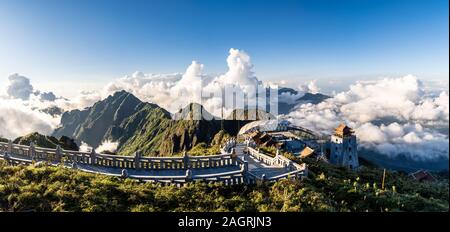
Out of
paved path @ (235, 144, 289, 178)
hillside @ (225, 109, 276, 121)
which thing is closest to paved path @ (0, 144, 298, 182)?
paved path @ (235, 144, 289, 178)

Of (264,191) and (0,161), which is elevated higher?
(0,161)

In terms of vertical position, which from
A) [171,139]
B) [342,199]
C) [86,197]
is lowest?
[171,139]

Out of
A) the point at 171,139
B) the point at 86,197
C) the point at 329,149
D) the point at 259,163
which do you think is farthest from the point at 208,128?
the point at 86,197

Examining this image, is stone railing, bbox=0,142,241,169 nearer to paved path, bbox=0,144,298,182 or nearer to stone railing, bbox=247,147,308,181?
paved path, bbox=0,144,298,182

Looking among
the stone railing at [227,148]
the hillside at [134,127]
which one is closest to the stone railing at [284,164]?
Result: the stone railing at [227,148]

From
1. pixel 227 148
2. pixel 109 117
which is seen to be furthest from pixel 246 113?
pixel 109 117

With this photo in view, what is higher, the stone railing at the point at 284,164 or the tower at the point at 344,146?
the stone railing at the point at 284,164

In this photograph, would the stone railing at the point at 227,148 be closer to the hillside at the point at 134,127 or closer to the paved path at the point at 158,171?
the paved path at the point at 158,171
